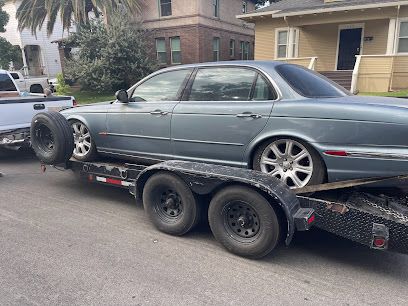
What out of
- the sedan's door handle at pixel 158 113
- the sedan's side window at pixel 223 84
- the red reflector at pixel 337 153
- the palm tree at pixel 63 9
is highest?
the palm tree at pixel 63 9

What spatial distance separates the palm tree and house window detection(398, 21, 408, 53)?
43.6 ft

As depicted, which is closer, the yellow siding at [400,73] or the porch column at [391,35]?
the porch column at [391,35]

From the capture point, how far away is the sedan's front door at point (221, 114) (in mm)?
3791

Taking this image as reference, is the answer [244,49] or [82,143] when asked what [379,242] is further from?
[244,49]

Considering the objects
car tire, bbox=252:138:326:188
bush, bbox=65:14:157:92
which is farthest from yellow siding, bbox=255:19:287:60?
car tire, bbox=252:138:326:188

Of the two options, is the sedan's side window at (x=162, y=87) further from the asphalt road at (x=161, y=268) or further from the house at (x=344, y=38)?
the house at (x=344, y=38)

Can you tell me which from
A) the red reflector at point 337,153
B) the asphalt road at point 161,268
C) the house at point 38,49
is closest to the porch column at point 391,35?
the asphalt road at point 161,268

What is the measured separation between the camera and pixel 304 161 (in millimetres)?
3607

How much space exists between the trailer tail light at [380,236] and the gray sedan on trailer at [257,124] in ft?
1.57

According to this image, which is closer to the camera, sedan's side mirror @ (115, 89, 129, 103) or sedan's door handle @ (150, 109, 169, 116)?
sedan's door handle @ (150, 109, 169, 116)

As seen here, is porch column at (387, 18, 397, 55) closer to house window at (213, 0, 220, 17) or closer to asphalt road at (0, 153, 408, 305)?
house window at (213, 0, 220, 17)

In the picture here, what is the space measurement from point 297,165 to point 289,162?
85 mm

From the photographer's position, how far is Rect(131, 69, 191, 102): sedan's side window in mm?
4504

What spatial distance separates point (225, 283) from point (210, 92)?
216 centimetres
